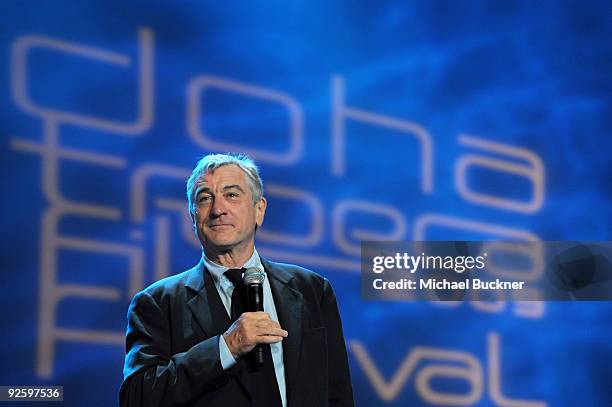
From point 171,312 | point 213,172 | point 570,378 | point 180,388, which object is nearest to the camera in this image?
point 180,388

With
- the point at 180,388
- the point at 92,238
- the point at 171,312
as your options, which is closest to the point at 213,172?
the point at 171,312

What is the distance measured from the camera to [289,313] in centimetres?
206

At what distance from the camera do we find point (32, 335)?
11.6 feet

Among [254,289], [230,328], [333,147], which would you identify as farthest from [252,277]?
[333,147]

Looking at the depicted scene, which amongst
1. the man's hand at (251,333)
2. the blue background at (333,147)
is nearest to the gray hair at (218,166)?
the man's hand at (251,333)

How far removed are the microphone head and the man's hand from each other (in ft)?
0.41

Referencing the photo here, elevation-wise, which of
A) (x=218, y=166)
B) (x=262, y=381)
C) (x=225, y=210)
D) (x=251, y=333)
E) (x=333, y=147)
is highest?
(x=333, y=147)

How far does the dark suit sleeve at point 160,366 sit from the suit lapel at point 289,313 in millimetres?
186

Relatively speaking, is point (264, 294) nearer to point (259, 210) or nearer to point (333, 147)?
point (259, 210)

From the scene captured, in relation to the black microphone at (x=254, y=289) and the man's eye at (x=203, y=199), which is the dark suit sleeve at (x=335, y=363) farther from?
the man's eye at (x=203, y=199)

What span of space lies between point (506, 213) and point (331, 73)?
104 cm

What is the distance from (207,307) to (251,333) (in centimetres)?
26

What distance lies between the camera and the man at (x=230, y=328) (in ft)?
5.98

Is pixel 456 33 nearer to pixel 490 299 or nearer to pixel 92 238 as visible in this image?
pixel 490 299
